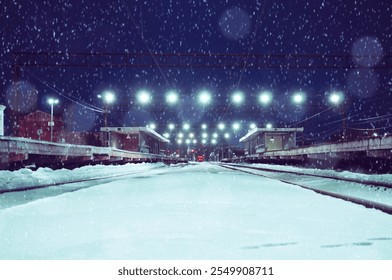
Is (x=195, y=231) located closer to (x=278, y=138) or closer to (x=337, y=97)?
(x=337, y=97)

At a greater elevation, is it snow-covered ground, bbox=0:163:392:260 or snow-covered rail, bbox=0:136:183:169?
snow-covered rail, bbox=0:136:183:169

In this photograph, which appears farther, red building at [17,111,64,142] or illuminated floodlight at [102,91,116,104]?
red building at [17,111,64,142]

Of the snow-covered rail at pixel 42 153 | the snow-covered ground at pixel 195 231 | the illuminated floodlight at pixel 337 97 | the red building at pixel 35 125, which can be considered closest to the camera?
the snow-covered ground at pixel 195 231

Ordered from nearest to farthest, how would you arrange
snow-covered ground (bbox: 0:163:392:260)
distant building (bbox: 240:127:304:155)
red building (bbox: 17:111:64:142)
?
snow-covered ground (bbox: 0:163:392:260) → red building (bbox: 17:111:64:142) → distant building (bbox: 240:127:304:155)

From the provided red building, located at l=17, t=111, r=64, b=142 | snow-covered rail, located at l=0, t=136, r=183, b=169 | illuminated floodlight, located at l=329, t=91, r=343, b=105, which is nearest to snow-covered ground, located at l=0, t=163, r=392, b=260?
snow-covered rail, located at l=0, t=136, r=183, b=169

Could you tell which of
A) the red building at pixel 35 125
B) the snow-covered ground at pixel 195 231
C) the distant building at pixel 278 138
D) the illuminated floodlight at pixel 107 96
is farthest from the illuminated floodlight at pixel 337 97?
the red building at pixel 35 125

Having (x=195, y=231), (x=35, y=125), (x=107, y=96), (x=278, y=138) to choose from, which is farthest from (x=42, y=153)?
(x=278, y=138)

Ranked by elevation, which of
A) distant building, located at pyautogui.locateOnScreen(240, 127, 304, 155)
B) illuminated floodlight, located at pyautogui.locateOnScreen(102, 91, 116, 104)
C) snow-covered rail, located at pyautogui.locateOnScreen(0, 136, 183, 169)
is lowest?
snow-covered rail, located at pyautogui.locateOnScreen(0, 136, 183, 169)

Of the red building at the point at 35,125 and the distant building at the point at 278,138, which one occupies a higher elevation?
the red building at the point at 35,125

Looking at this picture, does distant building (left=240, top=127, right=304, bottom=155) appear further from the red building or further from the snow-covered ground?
the snow-covered ground

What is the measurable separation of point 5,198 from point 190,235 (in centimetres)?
590

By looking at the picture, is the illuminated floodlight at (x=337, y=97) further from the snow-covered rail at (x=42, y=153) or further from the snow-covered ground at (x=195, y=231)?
the snow-covered ground at (x=195, y=231)

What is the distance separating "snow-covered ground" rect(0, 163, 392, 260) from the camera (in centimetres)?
343

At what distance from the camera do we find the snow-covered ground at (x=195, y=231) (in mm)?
3430
